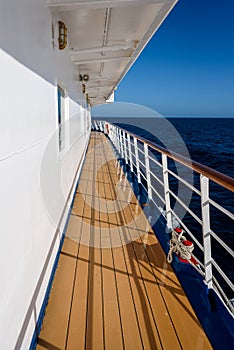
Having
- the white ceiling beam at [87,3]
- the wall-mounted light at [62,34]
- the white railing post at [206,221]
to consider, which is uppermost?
the white ceiling beam at [87,3]

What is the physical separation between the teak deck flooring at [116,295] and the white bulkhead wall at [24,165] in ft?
0.50

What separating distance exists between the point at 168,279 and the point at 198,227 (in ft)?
10.8

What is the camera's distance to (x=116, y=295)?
138 cm

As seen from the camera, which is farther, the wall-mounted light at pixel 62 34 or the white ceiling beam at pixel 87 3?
the wall-mounted light at pixel 62 34

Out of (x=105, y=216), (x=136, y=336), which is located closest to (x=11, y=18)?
(x=136, y=336)

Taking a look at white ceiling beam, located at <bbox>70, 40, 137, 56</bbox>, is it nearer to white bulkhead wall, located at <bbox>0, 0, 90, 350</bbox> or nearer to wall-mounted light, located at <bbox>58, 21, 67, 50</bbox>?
wall-mounted light, located at <bbox>58, 21, 67, 50</bbox>

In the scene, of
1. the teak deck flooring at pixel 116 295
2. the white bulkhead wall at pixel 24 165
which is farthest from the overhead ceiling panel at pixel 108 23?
the teak deck flooring at pixel 116 295

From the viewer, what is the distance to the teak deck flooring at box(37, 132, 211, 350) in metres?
1.12

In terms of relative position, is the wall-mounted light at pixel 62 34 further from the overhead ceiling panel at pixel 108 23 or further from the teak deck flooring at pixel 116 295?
the teak deck flooring at pixel 116 295

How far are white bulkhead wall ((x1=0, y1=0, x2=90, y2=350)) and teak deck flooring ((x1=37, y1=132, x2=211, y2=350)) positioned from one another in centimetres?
15

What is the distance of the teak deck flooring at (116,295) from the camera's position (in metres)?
1.12

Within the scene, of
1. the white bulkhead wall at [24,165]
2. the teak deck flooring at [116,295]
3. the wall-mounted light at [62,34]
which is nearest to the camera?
the white bulkhead wall at [24,165]

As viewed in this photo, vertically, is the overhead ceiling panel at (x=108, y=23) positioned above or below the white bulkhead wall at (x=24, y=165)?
above

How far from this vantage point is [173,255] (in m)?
1.63
